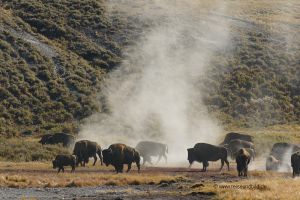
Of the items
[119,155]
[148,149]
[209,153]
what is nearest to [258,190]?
[119,155]

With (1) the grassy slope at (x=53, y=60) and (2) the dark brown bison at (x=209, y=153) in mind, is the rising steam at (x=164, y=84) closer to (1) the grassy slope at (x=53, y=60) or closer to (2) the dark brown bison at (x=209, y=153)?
(1) the grassy slope at (x=53, y=60)

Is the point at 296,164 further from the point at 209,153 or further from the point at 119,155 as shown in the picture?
the point at 119,155

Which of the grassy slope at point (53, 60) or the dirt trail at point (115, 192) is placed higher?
the grassy slope at point (53, 60)

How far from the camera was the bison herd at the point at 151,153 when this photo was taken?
3401cm

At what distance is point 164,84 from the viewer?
265 feet

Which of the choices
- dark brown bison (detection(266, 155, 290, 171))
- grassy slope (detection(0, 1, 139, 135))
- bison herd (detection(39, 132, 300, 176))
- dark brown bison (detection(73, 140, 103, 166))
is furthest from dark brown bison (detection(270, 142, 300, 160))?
grassy slope (detection(0, 1, 139, 135))

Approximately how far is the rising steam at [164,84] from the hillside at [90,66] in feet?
6.06

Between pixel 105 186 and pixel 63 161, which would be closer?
pixel 105 186

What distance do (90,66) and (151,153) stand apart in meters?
40.9

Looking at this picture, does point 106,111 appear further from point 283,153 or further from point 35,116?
point 283,153

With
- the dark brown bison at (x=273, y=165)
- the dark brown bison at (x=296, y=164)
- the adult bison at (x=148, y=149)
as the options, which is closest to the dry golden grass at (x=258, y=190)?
the dark brown bison at (x=296, y=164)

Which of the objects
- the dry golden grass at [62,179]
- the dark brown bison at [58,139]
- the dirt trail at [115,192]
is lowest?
the dirt trail at [115,192]

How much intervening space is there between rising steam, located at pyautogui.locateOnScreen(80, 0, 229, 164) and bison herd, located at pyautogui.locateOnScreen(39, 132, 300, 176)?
5.92 meters

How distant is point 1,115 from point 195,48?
136 ft
